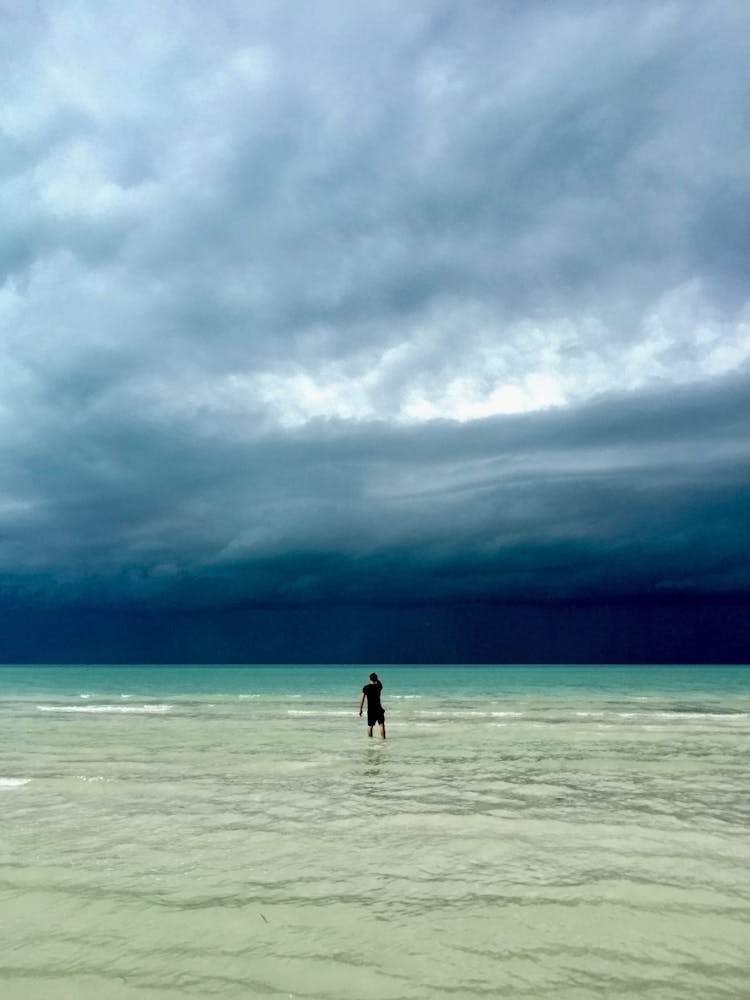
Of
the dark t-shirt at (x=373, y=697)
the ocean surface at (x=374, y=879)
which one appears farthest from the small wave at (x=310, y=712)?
the ocean surface at (x=374, y=879)

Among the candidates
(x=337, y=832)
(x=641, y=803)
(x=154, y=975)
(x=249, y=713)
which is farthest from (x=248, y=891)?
(x=249, y=713)

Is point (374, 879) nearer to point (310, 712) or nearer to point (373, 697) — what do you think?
point (373, 697)

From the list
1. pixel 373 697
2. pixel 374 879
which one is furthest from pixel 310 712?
pixel 374 879

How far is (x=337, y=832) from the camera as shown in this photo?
1148 centimetres

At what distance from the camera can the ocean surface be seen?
6.28 meters

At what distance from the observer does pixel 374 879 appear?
894 cm

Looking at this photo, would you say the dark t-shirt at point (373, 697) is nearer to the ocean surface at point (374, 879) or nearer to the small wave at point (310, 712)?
the ocean surface at point (374, 879)

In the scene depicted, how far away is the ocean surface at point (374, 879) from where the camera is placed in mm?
6281

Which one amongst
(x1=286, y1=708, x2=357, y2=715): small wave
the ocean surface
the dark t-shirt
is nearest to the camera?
the ocean surface

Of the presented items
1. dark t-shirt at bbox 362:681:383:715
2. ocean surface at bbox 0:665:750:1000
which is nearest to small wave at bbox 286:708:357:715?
dark t-shirt at bbox 362:681:383:715

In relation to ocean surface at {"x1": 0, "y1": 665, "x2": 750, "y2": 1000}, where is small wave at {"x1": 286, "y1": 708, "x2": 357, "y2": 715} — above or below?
below

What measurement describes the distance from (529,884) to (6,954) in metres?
5.61

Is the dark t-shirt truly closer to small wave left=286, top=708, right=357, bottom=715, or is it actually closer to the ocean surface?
the ocean surface

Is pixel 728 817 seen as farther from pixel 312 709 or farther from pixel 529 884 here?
pixel 312 709
